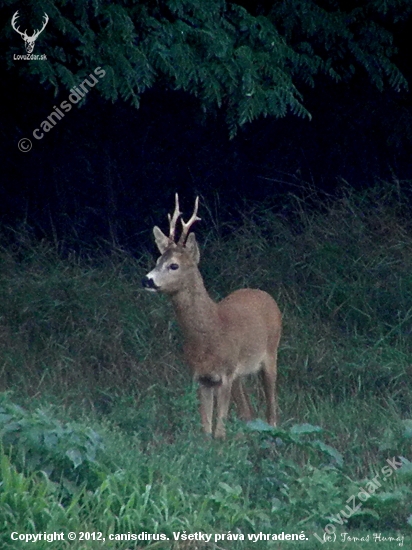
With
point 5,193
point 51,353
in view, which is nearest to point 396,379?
point 51,353

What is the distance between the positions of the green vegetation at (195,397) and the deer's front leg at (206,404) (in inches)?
4.8

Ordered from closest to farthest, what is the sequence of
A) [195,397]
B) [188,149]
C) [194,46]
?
1. [195,397]
2. [194,46]
3. [188,149]

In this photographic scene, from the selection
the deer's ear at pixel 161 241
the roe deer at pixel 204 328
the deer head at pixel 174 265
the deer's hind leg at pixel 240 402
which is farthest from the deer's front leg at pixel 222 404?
the deer's ear at pixel 161 241

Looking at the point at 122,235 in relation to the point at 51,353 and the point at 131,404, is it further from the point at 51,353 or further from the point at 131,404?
the point at 131,404

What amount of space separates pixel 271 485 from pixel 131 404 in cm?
202

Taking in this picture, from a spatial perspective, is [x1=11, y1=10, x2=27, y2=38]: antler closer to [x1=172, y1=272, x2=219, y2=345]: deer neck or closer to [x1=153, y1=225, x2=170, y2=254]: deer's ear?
[x1=153, y1=225, x2=170, y2=254]: deer's ear

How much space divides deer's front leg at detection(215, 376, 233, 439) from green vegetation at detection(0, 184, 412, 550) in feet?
0.35

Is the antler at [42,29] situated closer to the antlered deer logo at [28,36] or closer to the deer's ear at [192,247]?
the antlered deer logo at [28,36]

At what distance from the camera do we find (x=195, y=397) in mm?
8391

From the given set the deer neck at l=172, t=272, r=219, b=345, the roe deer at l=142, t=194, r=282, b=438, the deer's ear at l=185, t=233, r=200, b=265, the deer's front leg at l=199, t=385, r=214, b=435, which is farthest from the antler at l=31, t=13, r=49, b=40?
the deer's front leg at l=199, t=385, r=214, b=435

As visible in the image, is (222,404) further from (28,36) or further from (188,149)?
(188,149)

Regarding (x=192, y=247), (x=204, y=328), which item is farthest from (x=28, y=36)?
(x=204, y=328)

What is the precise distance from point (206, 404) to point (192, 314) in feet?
2.17

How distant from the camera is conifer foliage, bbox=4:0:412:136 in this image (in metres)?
9.33
